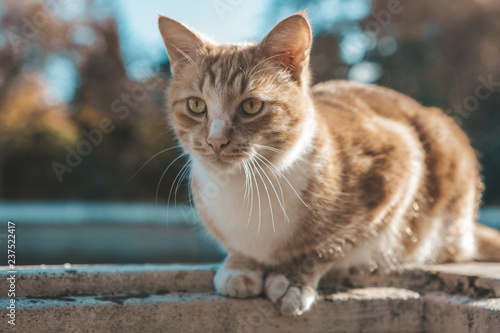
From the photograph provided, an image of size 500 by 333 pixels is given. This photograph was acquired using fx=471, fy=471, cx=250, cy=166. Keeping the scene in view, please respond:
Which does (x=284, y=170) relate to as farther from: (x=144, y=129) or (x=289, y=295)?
(x=144, y=129)

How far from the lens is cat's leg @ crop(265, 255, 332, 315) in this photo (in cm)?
161

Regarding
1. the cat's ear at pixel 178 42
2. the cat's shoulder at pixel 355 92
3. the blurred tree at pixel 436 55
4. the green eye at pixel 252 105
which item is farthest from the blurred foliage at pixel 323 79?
the green eye at pixel 252 105

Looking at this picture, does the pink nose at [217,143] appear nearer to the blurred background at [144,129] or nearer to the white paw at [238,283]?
the white paw at [238,283]

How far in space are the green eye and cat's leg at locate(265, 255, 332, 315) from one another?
0.59 m

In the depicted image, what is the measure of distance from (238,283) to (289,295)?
0.61 ft

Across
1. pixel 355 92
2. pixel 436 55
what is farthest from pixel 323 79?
pixel 355 92

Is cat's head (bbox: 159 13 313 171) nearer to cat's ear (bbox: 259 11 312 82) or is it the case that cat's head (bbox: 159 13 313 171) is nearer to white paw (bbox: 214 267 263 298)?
cat's ear (bbox: 259 11 312 82)

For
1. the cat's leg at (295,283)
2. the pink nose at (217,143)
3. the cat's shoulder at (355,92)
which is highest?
the cat's shoulder at (355,92)

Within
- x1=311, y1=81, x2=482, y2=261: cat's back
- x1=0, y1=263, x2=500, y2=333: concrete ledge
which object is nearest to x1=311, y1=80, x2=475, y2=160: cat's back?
x1=311, y1=81, x2=482, y2=261: cat's back

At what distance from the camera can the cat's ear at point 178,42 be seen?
1.81 metres

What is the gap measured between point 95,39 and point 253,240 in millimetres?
8237

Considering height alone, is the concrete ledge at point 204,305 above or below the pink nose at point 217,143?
below

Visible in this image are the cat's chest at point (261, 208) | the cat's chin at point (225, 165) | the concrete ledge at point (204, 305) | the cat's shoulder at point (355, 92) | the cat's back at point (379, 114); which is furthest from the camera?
the cat's shoulder at point (355, 92)

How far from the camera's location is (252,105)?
1661 millimetres
